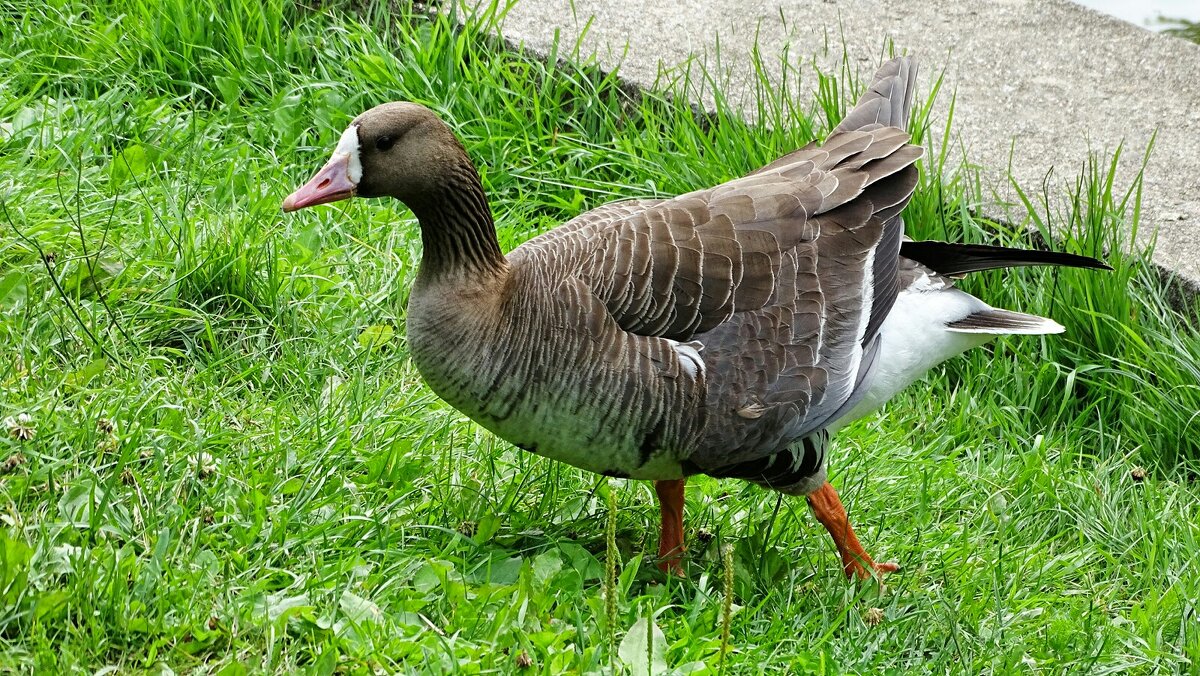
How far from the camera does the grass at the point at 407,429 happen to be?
Answer: 3.16m

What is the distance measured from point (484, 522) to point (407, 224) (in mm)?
1765

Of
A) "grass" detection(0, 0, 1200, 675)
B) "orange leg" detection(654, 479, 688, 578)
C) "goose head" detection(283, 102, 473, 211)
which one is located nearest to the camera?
"grass" detection(0, 0, 1200, 675)

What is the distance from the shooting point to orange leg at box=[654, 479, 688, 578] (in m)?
3.82

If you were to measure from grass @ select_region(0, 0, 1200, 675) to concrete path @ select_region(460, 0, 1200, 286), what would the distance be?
0.22m

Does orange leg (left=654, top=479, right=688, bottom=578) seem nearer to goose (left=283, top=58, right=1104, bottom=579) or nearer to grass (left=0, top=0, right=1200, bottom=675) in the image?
goose (left=283, top=58, right=1104, bottom=579)

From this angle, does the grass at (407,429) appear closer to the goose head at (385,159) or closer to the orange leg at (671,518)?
the orange leg at (671,518)

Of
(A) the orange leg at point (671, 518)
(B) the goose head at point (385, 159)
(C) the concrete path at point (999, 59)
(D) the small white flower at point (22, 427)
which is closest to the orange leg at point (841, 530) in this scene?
(A) the orange leg at point (671, 518)

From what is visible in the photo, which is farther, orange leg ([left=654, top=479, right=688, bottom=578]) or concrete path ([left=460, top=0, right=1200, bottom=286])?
concrete path ([left=460, top=0, right=1200, bottom=286])

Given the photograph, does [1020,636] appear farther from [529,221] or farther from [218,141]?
[218,141]

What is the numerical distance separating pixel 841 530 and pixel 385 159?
67.7 inches

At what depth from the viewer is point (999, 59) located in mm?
6301

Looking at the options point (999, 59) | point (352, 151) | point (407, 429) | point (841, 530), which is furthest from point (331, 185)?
point (999, 59)

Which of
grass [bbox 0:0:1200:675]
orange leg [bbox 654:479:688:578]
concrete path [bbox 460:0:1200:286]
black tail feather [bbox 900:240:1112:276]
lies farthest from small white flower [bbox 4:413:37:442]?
concrete path [bbox 460:0:1200:286]

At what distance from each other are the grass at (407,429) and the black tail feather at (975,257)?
27.3 inches
